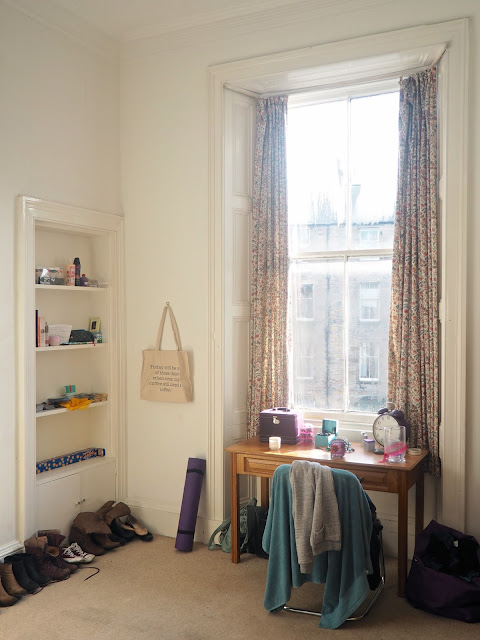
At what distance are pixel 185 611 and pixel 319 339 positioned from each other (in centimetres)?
186

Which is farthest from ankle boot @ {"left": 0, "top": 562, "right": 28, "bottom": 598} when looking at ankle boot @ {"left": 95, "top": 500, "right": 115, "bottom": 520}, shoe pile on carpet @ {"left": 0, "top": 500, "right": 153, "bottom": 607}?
ankle boot @ {"left": 95, "top": 500, "right": 115, "bottom": 520}

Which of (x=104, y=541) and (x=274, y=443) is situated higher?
(x=274, y=443)

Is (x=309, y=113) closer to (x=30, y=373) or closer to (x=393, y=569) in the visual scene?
(x=30, y=373)

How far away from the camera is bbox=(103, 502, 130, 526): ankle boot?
4.01 m

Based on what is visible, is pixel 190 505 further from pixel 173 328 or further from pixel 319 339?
pixel 319 339

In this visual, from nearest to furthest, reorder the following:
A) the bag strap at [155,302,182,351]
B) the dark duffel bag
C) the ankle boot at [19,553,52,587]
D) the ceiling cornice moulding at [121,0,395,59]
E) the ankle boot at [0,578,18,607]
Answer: the dark duffel bag, the ankle boot at [0,578,18,607], the ankle boot at [19,553,52,587], the ceiling cornice moulding at [121,0,395,59], the bag strap at [155,302,182,351]

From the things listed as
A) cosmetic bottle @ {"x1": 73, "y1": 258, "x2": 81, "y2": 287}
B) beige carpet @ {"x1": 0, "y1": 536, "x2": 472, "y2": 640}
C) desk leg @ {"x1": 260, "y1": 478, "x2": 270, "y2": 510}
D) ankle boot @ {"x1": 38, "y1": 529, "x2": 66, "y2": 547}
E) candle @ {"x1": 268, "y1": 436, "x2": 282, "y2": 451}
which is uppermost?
cosmetic bottle @ {"x1": 73, "y1": 258, "x2": 81, "y2": 287}

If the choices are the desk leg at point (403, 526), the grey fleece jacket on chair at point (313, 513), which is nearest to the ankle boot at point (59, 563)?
the grey fleece jacket on chair at point (313, 513)

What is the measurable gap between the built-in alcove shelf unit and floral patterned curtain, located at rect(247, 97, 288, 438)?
0.95m

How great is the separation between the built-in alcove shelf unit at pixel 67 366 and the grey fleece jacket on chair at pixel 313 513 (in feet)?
5.41

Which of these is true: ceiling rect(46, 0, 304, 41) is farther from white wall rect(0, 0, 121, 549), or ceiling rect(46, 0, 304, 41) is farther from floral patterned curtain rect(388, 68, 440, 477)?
floral patterned curtain rect(388, 68, 440, 477)

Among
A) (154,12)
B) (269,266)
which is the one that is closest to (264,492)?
(269,266)

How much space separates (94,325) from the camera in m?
4.30

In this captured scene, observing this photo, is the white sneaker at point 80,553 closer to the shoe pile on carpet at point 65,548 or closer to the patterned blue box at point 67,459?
the shoe pile on carpet at point 65,548
